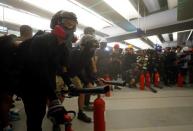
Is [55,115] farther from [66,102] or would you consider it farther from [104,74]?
[104,74]

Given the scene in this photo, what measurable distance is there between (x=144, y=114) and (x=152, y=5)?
596 cm

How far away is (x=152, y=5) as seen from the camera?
9.41 m

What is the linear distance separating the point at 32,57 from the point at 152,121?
2.73m

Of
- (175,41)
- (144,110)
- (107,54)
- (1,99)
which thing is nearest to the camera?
(1,99)

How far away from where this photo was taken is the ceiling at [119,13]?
20.7ft

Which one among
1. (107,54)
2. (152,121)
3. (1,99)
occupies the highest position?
(107,54)

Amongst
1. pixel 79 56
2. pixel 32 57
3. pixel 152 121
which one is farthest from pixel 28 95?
pixel 152 121

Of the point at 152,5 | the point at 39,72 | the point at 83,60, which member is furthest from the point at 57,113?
the point at 152,5

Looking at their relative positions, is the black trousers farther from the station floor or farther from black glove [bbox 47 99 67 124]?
the station floor

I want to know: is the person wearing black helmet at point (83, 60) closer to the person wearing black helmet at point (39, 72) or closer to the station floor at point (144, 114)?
the station floor at point (144, 114)

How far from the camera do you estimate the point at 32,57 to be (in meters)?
1.76

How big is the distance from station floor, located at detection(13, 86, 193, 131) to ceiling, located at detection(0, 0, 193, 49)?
2.40 metres

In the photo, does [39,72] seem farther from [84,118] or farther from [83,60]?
[84,118]

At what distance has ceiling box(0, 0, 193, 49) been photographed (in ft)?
20.7
